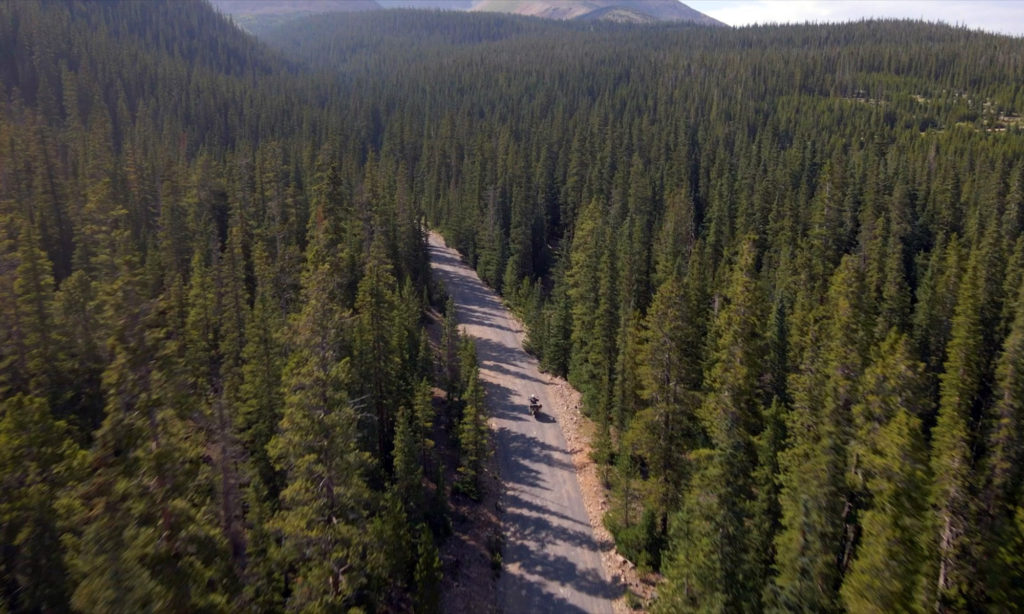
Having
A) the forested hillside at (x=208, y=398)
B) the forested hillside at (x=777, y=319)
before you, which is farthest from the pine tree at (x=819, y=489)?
the forested hillside at (x=208, y=398)

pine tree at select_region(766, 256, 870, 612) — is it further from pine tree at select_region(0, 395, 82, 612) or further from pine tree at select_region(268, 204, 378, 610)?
pine tree at select_region(0, 395, 82, 612)

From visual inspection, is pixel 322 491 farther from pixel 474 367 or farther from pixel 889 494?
pixel 474 367

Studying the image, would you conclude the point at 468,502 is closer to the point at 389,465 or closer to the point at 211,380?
the point at 389,465

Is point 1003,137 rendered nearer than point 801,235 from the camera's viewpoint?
No

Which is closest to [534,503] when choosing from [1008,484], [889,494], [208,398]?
[208,398]

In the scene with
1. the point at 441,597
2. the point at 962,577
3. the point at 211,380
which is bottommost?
the point at 441,597

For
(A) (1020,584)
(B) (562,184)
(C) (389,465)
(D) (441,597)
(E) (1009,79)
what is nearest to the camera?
(A) (1020,584)

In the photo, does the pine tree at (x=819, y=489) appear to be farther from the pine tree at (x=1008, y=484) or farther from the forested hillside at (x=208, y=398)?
the forested hillside at (x=208, y=398)

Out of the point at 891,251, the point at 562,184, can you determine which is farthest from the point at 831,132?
the point at 891,251
